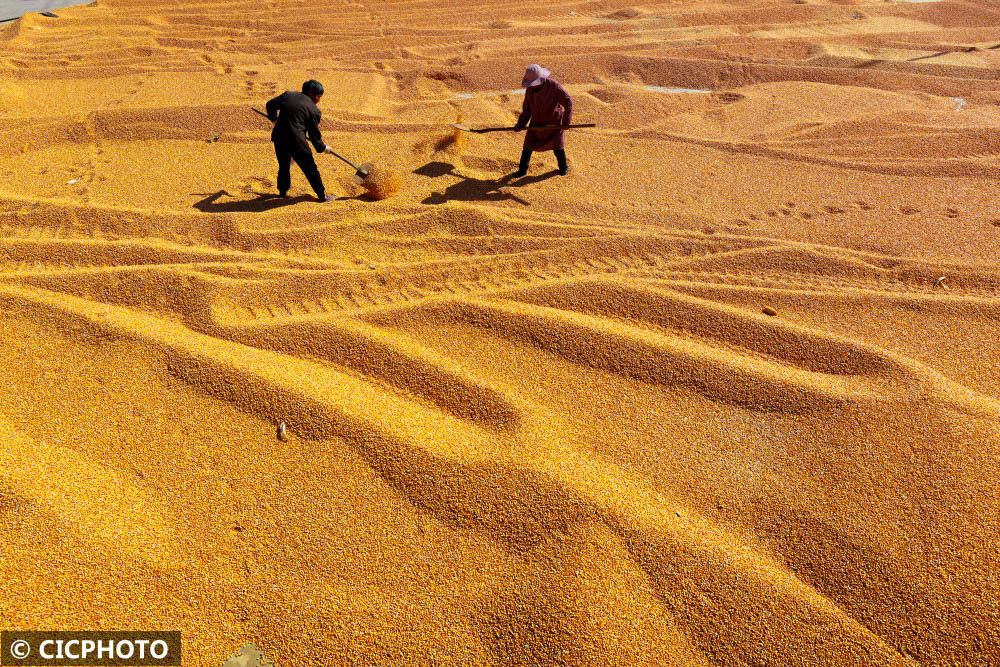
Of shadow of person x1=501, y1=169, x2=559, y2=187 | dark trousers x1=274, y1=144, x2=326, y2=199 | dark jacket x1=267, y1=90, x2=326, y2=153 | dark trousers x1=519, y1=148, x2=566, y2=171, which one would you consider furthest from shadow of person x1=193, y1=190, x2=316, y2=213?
dark trousers x1=519, y1=148, x2=566, y2=171

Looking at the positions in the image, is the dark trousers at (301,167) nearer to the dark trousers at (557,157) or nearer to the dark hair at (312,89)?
the dark hair at (312,89)

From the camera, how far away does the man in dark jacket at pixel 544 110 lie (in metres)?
4.09

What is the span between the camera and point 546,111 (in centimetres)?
431

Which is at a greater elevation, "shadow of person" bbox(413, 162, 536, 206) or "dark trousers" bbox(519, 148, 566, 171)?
"dark trousers" bbox(519, 148, 566, 171)

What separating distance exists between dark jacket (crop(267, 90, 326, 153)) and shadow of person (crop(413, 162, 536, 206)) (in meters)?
0.94

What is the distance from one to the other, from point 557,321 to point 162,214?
3030 millimetres

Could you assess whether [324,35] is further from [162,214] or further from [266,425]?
[266,425]

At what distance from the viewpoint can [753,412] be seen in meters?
2.41

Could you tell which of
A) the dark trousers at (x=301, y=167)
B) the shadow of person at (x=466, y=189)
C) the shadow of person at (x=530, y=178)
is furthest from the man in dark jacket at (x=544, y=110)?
the dark trousers at (x=301, y=167)

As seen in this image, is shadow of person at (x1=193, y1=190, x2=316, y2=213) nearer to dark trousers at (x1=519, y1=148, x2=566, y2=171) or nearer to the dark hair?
the dark hair

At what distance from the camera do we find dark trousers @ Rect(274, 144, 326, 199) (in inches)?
157

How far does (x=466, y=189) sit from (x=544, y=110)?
0.85 m

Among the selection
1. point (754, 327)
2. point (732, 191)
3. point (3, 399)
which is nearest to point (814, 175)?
point (732, 191)

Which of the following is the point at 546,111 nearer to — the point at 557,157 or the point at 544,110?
the point at 544,110
